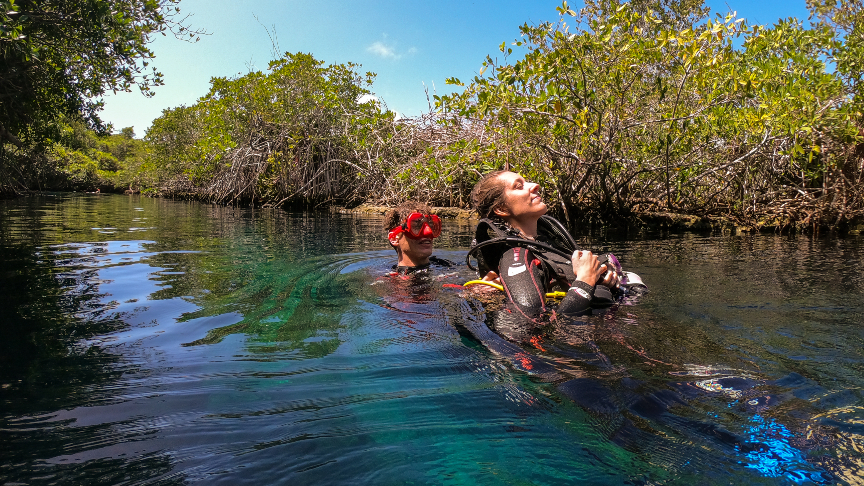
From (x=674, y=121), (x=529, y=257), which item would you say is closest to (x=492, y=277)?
(x=529, y=257)

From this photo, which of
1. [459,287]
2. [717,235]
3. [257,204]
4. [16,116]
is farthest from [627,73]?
[257,204]

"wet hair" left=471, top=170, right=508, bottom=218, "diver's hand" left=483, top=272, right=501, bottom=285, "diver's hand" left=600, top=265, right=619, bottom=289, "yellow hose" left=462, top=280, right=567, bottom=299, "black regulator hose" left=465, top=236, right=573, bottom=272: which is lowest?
"yellow hose" left=462, top=280, right=567, bottom=299

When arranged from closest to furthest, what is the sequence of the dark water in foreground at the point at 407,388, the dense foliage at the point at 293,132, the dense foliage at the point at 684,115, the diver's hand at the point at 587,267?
the dark water in foreground at the point at 407,388
the diver's hand at the point at 587,267
the dense foliage at the point at 684,115
the dense foliage at the point at 293,132

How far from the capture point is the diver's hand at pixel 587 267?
9.71 feet

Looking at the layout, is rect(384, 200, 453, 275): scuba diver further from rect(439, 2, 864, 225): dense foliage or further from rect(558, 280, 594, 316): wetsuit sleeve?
rect(439, 2, 864, 225): dense foliage

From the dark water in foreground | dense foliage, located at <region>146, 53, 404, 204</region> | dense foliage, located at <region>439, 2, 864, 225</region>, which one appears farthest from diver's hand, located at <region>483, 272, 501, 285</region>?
dense foliage, located at <region>146, 53, 404, 204</region>

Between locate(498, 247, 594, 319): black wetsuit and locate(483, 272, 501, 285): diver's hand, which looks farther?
locate(483, 272, 501, 285): diver's hand

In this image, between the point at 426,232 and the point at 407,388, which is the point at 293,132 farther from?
the point at 407,388

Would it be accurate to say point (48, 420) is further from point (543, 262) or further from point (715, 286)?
point (715, 286)

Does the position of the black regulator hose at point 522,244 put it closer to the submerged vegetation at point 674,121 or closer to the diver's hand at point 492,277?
the diver's hand at point 492,277

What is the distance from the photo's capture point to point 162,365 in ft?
7.24

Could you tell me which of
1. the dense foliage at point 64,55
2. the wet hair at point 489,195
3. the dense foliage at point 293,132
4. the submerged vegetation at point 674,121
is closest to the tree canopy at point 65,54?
the dense foliage at point 64,55

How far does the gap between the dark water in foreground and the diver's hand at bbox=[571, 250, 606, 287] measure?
26 cm

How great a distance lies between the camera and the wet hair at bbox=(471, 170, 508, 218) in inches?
140
